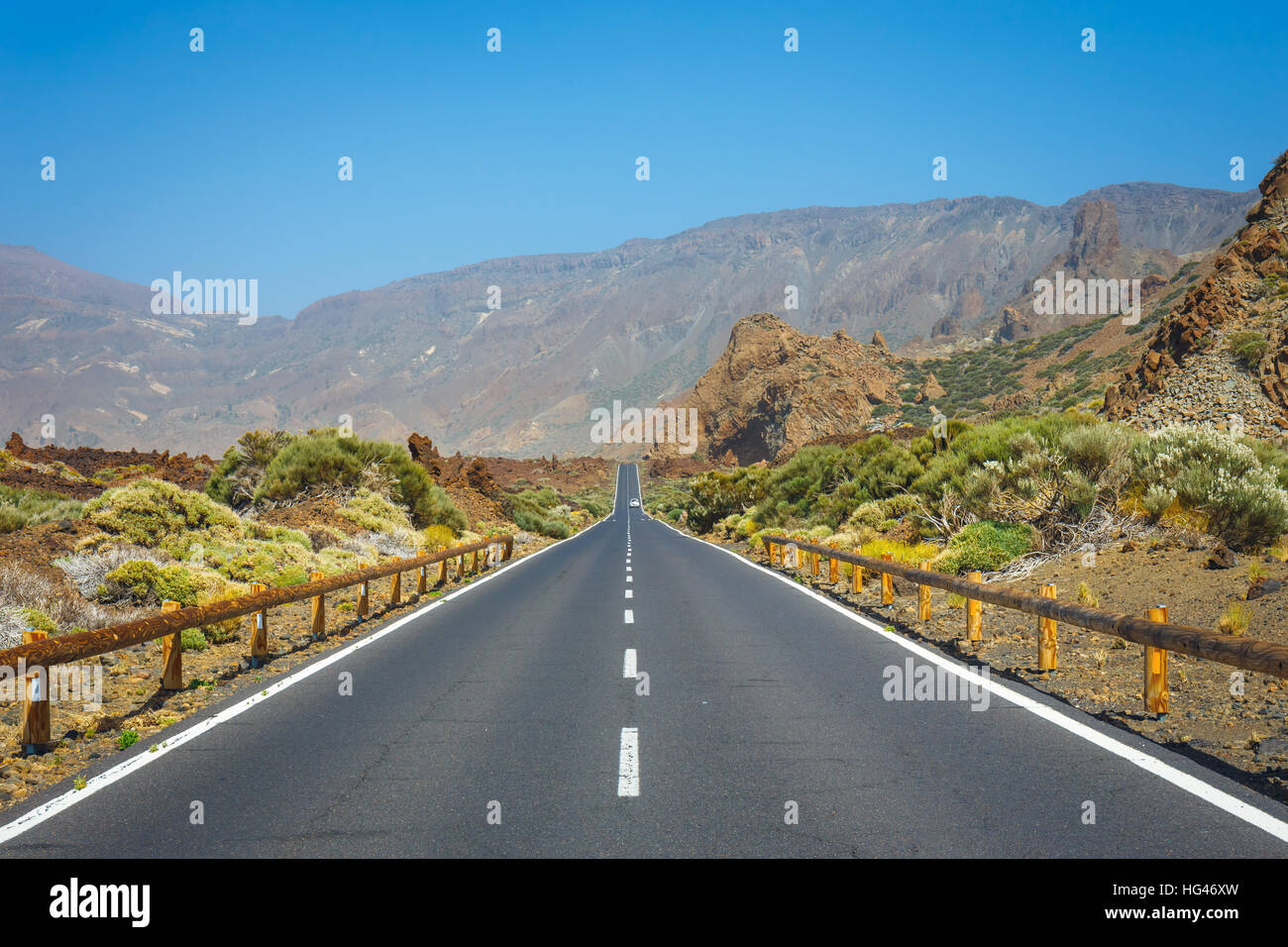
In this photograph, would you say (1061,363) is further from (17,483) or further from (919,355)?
(17,483)

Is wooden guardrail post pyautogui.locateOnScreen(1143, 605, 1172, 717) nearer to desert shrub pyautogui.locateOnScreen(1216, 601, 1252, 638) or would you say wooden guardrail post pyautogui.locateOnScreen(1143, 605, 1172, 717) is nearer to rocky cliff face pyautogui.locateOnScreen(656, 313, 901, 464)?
desert shrub pyautogui.locateOnScreen(1216, 601, 1252, 638)

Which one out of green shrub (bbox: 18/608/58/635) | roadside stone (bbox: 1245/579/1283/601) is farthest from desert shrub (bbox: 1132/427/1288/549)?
green shrub (bbox: 18/608/58/635)

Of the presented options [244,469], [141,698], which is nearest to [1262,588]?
[141,698]

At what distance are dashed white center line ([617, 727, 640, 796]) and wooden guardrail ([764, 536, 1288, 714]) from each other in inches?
153

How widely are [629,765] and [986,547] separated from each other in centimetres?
1085

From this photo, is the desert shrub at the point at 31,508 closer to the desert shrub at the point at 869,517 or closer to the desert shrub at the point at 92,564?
the desert shrub at the point at 92,564

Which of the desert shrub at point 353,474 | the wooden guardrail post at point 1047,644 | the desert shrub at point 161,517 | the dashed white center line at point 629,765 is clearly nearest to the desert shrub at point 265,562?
the desert shrub at point 161,517

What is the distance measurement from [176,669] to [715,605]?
332 inches

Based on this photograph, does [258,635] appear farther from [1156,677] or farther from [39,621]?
[1156,677]

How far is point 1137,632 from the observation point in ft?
22.9

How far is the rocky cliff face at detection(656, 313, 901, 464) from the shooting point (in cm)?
9919

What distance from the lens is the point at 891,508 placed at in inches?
931

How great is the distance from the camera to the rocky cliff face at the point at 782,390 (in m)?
99.2

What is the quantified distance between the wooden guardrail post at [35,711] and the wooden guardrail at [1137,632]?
318 inches
